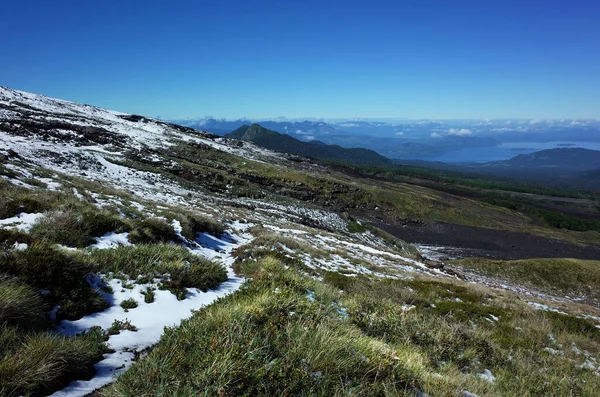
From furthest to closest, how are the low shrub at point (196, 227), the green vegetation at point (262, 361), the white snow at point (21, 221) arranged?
1. the low shrub at point (196, 227)
2. the white snow at point (21, 221)
3. the green vegetation at point (262, 361)

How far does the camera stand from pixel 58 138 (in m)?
52.2

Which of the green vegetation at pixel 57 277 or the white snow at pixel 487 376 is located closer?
the white snow at pixel 487 376

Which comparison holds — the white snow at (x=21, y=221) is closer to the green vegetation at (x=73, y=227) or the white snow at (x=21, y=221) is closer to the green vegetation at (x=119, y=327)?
the green vegetation at (x=73, y=227)

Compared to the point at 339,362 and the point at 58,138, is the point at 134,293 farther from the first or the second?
the point at 58,138

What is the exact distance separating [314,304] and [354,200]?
6938cm

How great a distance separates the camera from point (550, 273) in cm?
3728

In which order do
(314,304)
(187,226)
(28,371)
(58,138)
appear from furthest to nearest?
(58,138) < (187,226) < (314,304) < (28,371)

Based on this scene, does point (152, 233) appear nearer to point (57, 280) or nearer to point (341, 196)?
point (57, 280)

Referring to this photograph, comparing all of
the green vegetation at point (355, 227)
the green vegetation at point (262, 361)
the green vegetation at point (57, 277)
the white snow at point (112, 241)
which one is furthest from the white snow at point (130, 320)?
the green vegetation at point (355, 227)

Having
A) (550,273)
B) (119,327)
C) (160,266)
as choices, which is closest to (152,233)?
(160,266)

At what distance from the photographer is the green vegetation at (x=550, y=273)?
1369 inches

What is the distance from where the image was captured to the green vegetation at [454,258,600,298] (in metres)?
34.8

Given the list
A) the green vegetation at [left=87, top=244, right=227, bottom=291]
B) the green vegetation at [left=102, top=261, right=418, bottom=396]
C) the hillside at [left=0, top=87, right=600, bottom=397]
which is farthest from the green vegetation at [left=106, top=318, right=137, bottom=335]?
the green vegetation at [left=87, top=244, right=227, bottom=291]

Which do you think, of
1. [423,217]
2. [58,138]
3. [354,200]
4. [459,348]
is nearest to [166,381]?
[459,348]
